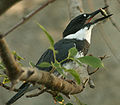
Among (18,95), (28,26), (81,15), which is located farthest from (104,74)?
(18,95)

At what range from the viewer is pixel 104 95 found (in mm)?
5043

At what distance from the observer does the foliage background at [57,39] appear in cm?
503

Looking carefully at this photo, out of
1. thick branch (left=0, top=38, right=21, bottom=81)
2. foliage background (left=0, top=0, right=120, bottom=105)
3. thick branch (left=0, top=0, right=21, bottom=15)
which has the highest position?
thick branch (left=0, top=0, right=21, bottom=15)

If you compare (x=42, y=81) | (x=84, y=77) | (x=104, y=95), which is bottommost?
(x=104, y=95)

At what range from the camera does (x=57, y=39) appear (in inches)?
224

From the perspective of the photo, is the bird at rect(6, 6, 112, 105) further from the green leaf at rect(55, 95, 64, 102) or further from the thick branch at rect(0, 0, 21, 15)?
the thick branch at rect(0, 0, 21, 15)

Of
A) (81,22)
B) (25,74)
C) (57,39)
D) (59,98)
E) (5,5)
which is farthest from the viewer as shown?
(57,39)

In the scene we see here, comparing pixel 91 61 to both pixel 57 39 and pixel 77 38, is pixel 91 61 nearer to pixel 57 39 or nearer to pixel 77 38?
pixel 77 38

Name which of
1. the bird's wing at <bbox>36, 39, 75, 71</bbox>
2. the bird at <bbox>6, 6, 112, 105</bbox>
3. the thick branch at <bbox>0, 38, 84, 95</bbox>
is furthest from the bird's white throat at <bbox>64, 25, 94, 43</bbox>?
the thick branch at <bbox>0, 38, 84, 95</bbox>

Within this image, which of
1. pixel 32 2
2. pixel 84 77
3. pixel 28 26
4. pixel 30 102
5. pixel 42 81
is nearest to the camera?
pixel 42 81

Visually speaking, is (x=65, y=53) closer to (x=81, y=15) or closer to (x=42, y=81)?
(x=81, y=15)

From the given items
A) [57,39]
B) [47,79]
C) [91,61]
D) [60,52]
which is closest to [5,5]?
[47,79]

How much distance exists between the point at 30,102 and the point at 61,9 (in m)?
2.27

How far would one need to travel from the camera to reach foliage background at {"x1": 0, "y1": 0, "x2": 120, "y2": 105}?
5.03 meters
